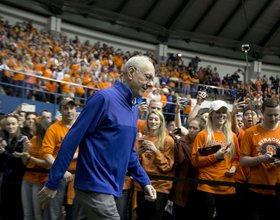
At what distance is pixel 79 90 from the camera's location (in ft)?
34.7

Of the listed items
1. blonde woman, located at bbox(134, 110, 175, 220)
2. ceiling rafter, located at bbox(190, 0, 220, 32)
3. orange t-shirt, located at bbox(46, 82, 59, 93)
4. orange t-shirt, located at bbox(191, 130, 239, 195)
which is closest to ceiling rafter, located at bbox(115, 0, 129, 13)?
ceiling rafter, located at bbox(190, 0, 220, 32)

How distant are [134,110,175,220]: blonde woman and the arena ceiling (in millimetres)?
14689

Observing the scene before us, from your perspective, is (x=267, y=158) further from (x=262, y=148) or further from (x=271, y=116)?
(x=271, y=116)

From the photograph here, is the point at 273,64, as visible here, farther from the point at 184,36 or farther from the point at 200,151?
the point at 200,151

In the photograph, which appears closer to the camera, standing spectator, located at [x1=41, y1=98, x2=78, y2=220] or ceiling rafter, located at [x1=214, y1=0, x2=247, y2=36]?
standing spectator, located at [x1=41, y1=98, x2=78, y2=220]

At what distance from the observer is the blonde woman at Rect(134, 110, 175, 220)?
361 cm

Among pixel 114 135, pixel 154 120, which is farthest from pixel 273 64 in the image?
pixel 114 135

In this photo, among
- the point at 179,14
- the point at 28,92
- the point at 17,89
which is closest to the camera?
the point at 17,89

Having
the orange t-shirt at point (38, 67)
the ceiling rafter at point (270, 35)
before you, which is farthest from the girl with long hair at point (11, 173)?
the ceiling rafter at point (270, 35)

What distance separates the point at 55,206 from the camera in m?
3.70

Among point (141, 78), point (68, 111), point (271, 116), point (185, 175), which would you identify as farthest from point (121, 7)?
point (141, 78)

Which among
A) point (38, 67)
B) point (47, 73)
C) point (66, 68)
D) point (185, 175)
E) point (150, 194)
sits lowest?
point (185, 175)

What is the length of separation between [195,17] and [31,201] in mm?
18269

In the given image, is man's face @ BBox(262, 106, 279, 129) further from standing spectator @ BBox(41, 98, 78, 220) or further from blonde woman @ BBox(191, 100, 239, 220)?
standing spectator @ BBox(41, 98, 78, 220)
